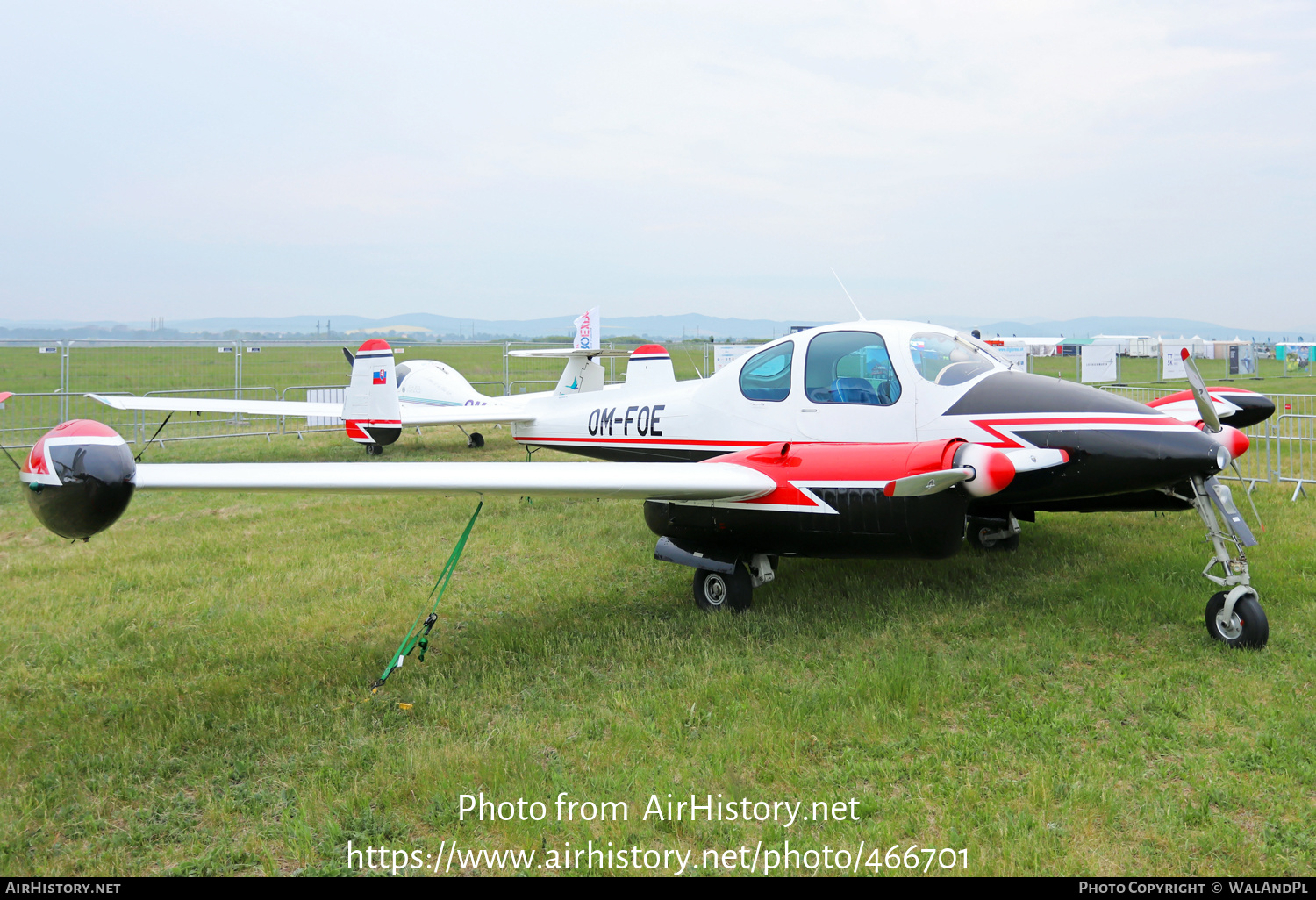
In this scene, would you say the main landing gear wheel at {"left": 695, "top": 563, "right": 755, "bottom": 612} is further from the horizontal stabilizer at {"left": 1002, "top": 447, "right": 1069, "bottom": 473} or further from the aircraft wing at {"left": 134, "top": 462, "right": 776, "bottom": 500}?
the horizontal stabilizer at {"left": 1002, "top": 447, "right": 1069, "bottom": 473}

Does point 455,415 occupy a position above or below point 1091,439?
below

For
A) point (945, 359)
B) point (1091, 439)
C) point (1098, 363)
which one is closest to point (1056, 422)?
point (1091, 439)

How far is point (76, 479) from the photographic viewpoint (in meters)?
3.38

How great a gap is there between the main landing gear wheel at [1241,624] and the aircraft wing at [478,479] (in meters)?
2.92

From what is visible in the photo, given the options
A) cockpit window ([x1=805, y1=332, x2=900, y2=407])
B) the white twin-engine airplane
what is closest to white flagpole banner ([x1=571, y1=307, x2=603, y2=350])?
the white twin-engine airplane

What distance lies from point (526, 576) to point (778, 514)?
2839 millimetres

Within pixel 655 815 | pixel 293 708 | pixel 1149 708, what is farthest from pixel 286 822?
pixel 1149 708

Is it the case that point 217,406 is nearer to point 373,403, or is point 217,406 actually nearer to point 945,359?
point 373,403

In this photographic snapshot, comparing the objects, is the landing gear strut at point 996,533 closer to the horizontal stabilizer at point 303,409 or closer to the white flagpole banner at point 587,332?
the horizontal stabilizer at point 303,409

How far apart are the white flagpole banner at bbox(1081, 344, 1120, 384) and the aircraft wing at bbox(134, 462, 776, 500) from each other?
924 inches

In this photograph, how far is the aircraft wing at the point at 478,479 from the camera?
4.32m

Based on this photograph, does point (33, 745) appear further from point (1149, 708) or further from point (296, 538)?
point (1149, 708)

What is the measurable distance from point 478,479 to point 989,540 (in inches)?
206

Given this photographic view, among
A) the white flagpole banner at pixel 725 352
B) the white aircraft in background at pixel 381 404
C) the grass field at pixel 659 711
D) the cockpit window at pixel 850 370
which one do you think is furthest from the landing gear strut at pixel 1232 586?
the white flagpole banner at pixel 725 352
